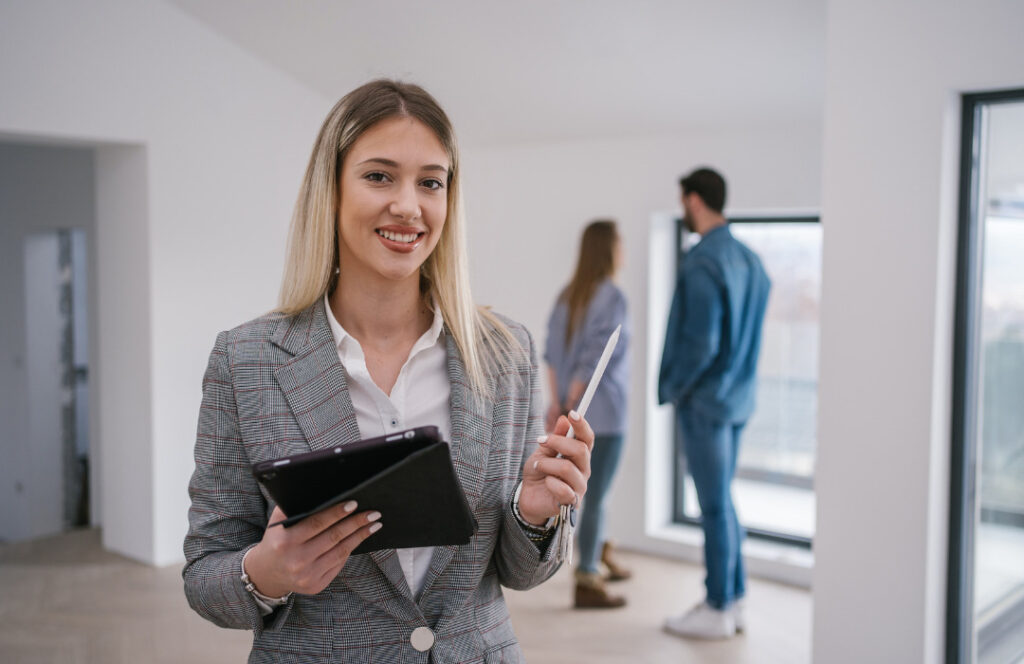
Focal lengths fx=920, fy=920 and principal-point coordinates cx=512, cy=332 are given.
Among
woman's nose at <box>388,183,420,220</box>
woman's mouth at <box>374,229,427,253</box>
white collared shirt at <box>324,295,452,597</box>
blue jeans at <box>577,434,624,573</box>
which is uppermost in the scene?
woman's nose at <box>388,183,420,220</box>

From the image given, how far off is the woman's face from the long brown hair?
2856mm

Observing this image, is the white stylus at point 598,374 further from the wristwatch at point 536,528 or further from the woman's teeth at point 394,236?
the woman's teeth at point 394,236

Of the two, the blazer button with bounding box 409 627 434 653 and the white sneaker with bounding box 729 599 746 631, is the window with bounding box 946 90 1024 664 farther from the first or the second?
the blazer button with bounding box 409 627 434 653

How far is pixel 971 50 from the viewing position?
262 cm

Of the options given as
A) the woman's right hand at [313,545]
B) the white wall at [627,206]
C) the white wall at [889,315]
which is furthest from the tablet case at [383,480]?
the white wall at [627,206]

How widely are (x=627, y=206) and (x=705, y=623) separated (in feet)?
7.32

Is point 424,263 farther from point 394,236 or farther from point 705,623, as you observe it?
point 705,623

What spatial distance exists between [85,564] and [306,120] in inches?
110

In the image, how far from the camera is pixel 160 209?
4793 mm

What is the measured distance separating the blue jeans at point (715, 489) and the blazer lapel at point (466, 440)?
98.3 inches

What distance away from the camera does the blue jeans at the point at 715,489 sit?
3760 millimetres

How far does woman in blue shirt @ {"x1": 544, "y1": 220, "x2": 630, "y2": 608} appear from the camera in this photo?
4.16 meters

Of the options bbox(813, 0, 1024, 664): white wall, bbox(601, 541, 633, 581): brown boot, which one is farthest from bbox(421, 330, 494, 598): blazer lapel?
bbox(601, 541, 633, 581): brown boot

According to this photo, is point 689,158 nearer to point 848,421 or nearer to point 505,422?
point 848,421
